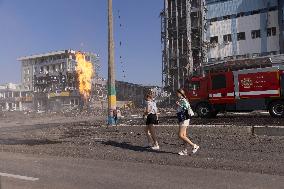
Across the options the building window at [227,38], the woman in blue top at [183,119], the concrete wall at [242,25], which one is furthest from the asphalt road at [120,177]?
the building window at [227,38]

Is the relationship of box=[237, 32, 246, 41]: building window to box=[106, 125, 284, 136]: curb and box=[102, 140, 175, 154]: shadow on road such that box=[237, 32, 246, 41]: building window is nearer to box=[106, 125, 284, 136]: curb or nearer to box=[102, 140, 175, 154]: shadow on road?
box=[106, 125, 284, 136]: curb

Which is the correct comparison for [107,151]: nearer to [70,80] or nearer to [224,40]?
[224,40]

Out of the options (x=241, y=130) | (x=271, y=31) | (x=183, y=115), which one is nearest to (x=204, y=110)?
(x=241, y=130)

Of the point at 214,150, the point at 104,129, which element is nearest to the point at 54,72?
the point at 104,129

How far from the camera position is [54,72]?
112 m

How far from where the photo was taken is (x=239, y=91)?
19.6 m

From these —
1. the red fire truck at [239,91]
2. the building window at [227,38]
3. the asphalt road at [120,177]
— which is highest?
the building window at [227,38]

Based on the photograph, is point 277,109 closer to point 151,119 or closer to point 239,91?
point 239,91

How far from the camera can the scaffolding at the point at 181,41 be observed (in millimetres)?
56156

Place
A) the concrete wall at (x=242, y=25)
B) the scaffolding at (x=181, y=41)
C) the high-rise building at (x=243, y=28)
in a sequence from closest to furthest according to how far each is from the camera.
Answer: the high-rise building at (x=243, y=28) < the concrete wall at (x=242, y=25) < the scaffolding at (x=181, y=41)

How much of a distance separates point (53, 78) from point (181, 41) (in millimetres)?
56814

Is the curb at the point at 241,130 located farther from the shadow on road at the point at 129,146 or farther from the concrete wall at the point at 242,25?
the concrete wall at the point at 242,25

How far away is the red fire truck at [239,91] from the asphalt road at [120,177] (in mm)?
11968

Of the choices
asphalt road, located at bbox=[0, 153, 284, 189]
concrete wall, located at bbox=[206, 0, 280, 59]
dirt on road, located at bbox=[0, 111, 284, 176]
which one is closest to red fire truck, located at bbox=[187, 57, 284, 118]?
dirt on road, located at bbox=[0, 111, 284, 176]
